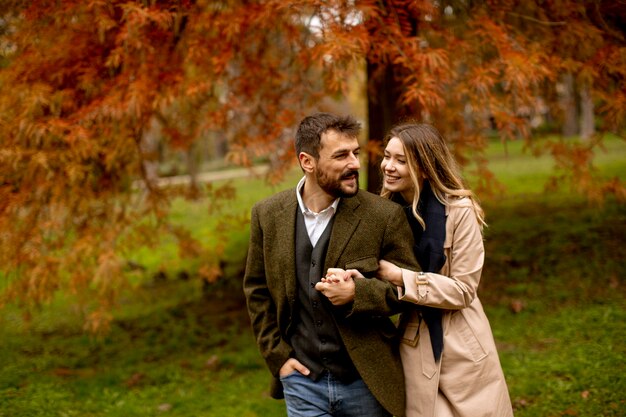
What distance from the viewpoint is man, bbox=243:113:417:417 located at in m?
2.71

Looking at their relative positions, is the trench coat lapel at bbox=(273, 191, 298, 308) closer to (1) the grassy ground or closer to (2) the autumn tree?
(2) the autumn tree

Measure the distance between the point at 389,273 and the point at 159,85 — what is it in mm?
3152

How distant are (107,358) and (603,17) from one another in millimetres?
5813

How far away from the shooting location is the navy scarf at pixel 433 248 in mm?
2760

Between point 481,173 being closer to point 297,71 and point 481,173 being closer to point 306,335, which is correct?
point 297,71

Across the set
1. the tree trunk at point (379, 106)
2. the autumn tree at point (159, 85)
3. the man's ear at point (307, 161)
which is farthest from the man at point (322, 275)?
the tree trunk at point (379, 106)

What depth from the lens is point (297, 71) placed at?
5.55 meters

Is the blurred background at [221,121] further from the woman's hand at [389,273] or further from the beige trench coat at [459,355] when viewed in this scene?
the woman's hand at [389,273]

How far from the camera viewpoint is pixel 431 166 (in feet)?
9.20

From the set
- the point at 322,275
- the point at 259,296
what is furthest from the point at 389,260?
the point at 259,296

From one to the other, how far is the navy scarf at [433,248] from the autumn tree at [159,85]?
1812mm

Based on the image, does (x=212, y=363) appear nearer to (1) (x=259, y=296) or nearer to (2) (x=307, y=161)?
(1) (x=259, y=296)

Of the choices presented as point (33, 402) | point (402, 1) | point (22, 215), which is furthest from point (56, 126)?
point (402, 1)

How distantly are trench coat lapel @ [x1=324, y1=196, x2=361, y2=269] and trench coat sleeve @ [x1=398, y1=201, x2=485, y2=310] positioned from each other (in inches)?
11.2
